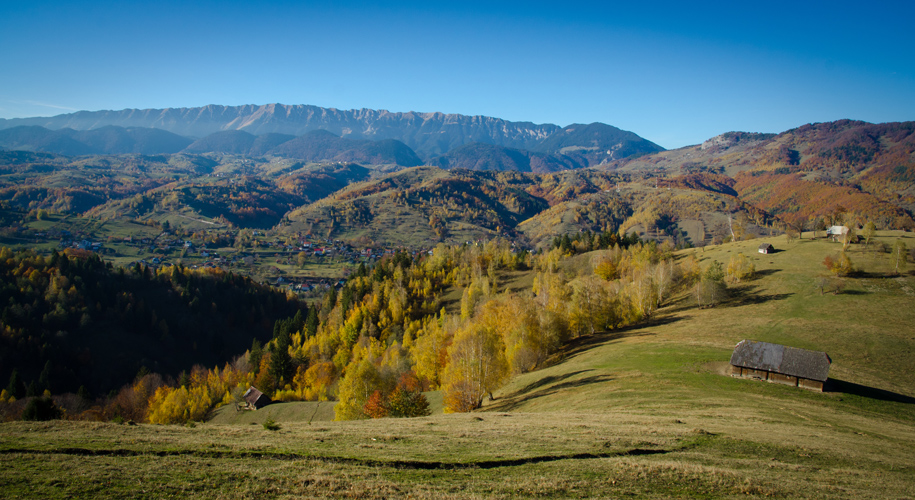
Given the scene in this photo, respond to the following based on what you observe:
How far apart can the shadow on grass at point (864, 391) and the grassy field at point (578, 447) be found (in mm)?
235

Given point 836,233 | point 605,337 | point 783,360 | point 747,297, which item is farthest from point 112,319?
point 836,233

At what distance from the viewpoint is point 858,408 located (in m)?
34.3

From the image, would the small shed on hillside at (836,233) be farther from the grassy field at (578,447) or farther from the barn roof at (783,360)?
the barn roof at (783,360)

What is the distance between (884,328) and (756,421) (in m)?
43.3

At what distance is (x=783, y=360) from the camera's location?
41312mm

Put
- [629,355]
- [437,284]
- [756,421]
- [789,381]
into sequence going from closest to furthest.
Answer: [756,421] → [789,381] → [629,355] → [437,284]

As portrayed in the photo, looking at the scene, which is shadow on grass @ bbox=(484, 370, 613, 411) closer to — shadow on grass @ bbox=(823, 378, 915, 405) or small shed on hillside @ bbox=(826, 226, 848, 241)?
shadow on grass @ bbox=(823, 378, 915, 405)

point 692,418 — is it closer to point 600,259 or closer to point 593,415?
point 593,415

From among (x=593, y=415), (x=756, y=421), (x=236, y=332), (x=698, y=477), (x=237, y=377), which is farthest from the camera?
(x=236, y=332)

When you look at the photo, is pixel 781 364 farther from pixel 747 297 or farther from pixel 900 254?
pixel 900 254

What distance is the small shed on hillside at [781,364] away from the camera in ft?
129

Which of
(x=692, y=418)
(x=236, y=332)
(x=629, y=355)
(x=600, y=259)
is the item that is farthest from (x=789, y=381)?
(x=236, y=332)

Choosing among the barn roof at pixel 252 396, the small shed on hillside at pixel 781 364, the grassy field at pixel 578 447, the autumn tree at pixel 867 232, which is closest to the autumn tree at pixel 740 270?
the autumn tree at pixel 867 232

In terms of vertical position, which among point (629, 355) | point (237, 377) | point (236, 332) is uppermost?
point (629, 355)
